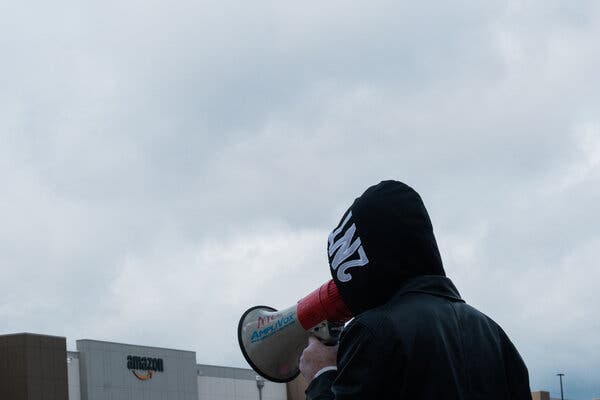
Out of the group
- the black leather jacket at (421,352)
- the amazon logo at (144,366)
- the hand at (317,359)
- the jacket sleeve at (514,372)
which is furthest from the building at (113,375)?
the black leather jacket at (421,352)

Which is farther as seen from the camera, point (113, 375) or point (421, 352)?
point (113, 375)

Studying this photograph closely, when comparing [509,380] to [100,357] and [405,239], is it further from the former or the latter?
[100,357]

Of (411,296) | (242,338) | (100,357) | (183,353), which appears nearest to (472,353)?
(411,296)

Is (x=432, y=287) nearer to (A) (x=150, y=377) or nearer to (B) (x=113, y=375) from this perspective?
(B) (x=113, y=375)

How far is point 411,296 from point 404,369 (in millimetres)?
225

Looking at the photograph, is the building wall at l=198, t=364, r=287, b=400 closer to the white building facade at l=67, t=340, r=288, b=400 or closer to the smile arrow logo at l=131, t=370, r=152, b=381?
the white building facade at l=67, t=340, r=288, b=400

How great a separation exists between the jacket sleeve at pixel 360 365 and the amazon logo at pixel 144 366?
142 feet

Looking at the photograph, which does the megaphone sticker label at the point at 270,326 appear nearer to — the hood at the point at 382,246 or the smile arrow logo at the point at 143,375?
the hood at the point at 382,246

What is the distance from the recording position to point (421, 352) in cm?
285

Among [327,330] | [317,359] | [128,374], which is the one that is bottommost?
[317,359]

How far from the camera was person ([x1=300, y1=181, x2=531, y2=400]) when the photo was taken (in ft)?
9.32

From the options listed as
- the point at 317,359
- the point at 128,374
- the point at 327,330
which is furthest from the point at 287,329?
the point at 128,374

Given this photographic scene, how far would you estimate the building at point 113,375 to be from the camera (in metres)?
39.2

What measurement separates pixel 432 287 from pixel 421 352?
0.83 ft
